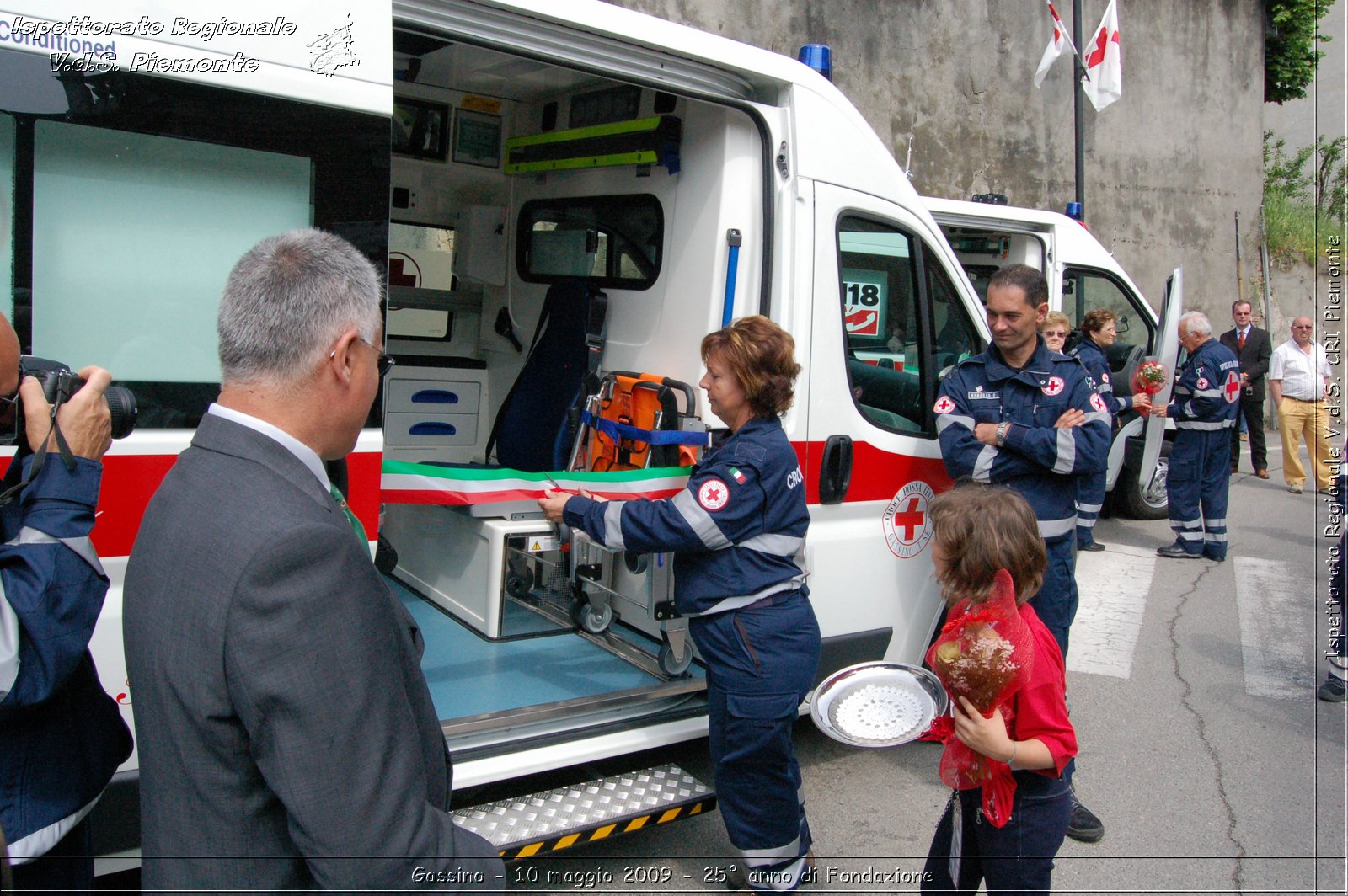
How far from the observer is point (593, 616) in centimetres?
391

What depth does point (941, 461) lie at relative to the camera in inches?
159

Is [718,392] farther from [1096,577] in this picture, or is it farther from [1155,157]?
[1155,157]

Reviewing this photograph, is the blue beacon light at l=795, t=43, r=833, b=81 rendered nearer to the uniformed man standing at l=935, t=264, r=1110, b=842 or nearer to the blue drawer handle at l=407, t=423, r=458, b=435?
the uniformed man standing at l=935, t=264, r=1110, b=842

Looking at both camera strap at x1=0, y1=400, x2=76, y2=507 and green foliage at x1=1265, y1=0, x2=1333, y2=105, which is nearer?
camera strap at x1=0, y1=400, x2=76, y2=507

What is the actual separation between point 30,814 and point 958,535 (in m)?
1.83

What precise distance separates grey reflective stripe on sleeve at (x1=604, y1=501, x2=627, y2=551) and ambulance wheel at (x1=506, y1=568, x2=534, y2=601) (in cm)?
158

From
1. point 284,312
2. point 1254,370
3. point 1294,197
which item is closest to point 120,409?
point 284,312

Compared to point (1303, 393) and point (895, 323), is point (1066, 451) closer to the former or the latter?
point (895, 323)

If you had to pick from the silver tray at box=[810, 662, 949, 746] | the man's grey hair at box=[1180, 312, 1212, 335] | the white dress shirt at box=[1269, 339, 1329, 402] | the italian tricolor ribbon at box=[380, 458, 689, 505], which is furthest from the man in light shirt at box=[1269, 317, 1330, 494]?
the silver tray at box=[810, 662, 949, 746]

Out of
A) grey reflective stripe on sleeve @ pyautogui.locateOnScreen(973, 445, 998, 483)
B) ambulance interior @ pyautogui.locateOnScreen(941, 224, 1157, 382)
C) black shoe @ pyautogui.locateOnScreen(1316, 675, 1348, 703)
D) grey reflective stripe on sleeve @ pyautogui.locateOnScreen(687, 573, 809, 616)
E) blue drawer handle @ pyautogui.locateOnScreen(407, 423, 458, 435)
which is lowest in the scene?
Result: black shoe @ pyautogui.locateOnScreen(1316, 675, 1348, 703)

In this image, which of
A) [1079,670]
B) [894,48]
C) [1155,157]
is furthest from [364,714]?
[1155,157]

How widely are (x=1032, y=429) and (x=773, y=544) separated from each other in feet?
3.94

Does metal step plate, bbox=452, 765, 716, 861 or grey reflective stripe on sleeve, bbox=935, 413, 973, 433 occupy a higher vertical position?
grey reflective stripe on sleeve, bbox=935, 413, 973, 433

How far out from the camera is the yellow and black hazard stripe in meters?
2.78
